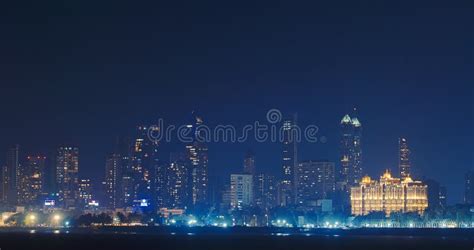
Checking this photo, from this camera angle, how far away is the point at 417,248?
153m

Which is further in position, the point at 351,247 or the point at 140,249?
the point at 351,247

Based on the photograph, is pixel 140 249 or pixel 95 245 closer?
pixel 140 249

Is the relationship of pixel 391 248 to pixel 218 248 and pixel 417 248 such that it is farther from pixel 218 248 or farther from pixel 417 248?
pixel 218 248

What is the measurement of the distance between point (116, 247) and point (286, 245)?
85.2ft

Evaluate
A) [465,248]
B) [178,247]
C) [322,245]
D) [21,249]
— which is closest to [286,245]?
[322,245]

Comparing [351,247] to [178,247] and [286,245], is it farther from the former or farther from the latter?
[178,247]

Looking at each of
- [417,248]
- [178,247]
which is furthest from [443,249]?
[178,247]

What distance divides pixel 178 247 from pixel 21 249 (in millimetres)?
22392

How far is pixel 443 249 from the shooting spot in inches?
5979

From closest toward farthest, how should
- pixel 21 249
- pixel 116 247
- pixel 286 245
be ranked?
1. pixel 21 249
2. pixel 116 247
3. pixel 286 245

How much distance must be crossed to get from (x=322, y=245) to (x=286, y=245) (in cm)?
520

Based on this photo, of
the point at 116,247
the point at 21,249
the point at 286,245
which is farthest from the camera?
the point at 286,245

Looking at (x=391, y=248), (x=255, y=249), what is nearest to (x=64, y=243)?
(x=255, y=249)

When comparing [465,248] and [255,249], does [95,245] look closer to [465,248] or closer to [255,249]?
[255,249]
